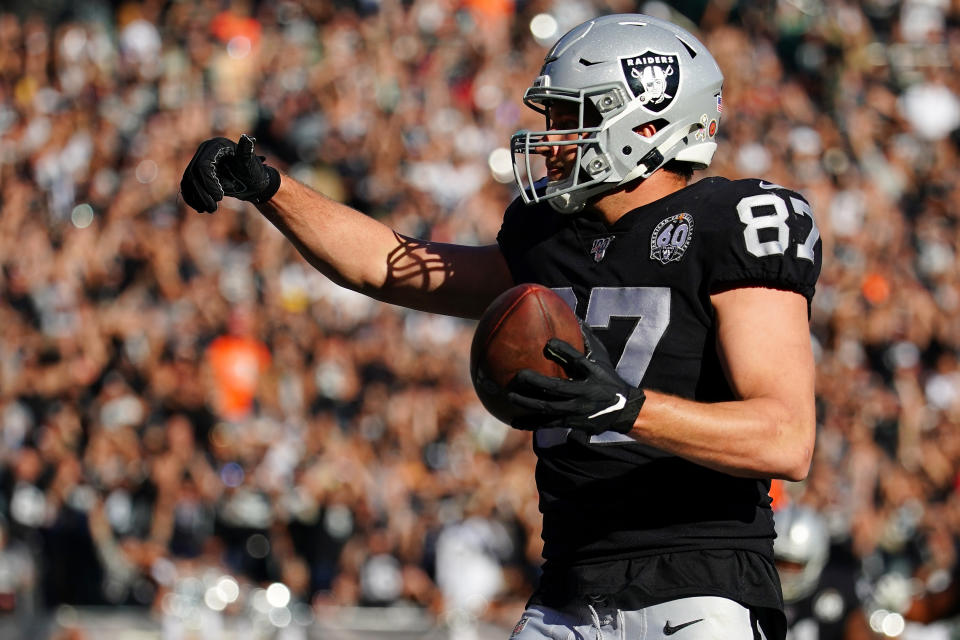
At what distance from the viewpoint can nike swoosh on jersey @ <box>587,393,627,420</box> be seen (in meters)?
2.21

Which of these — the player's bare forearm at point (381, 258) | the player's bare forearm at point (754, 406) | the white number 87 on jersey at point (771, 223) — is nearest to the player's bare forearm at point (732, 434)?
the player's bare forearm at point (754, 406)

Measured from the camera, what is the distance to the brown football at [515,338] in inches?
91.4

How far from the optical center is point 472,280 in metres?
3.19

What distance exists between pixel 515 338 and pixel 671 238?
46 centimetres

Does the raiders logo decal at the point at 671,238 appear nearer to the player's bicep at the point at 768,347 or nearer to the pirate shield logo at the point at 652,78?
the player's bicep at the point at 768,347

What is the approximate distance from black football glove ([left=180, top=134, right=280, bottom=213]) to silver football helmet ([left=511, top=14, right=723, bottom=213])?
65cm

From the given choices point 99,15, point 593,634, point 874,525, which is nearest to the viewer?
point 593,634

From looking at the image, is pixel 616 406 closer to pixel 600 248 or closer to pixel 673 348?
pixel 673 348

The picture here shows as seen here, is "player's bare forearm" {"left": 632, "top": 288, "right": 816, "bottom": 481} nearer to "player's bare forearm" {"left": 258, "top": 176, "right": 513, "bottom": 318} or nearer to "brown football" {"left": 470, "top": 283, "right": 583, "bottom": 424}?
"brown football" {"left": 470, "top": 283, "right": 583, "bottom": 424}

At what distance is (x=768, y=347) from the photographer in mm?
2439

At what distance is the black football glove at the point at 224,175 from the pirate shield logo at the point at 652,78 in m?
0.88

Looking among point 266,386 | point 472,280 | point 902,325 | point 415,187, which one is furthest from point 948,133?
point 472,280

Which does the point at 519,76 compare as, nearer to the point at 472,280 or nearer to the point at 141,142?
the point at 141,142

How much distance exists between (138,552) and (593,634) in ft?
20.1
